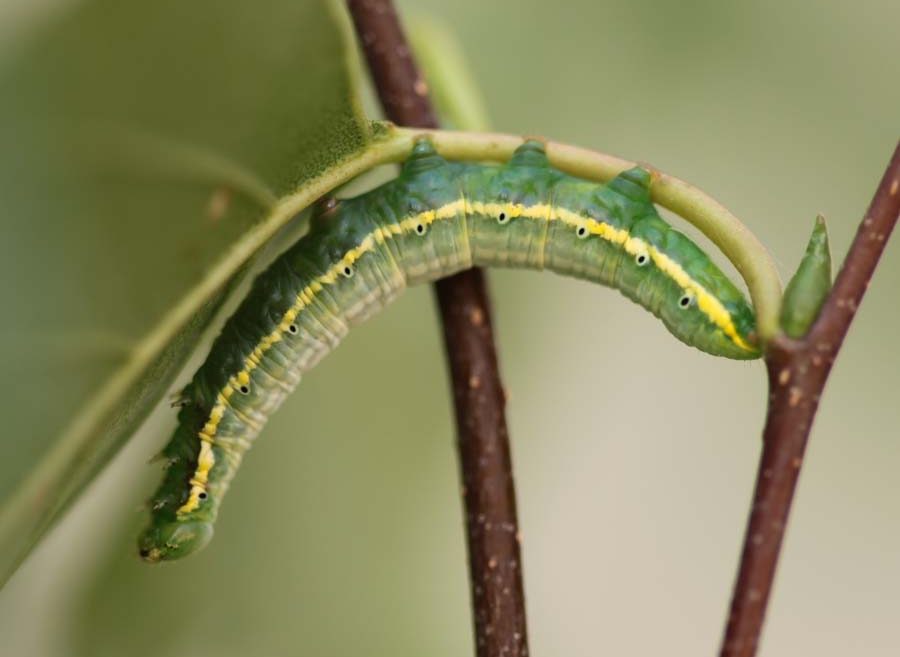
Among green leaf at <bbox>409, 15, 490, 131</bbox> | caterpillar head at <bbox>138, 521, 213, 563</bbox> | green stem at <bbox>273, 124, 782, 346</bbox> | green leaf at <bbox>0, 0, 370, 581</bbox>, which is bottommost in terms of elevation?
caterpillar head at <bbox>138, 521, 213, 563</bbox>

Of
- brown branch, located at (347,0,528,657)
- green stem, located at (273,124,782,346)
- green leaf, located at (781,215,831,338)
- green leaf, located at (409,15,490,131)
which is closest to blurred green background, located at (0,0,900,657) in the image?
green leaf, located at (409,15,490,131)

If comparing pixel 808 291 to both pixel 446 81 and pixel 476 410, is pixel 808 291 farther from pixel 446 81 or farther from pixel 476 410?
pixel 446 81

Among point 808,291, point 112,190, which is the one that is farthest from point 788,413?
point 112,190

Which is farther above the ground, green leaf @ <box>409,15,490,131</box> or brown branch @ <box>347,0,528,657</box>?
green leaf @ <box>409,15,490,131</box>

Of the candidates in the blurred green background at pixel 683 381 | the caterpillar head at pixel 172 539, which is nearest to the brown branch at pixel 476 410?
the caterpillar head at pixel 172 539

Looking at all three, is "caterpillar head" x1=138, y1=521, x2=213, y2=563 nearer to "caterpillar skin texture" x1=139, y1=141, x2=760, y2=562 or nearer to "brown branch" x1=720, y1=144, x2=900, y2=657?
"caterpillar skin texture" x1=139, y1=141, x2=760, y2=562

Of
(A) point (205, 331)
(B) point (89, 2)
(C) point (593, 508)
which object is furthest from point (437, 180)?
(C) point (593, 508)

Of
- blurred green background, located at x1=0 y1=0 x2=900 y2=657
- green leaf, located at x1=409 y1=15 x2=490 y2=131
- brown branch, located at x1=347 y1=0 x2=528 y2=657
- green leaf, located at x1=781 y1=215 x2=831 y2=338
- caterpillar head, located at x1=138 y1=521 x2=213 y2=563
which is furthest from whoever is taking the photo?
blurred green background, located at x1=0 y1=0 x2=900 y2=657

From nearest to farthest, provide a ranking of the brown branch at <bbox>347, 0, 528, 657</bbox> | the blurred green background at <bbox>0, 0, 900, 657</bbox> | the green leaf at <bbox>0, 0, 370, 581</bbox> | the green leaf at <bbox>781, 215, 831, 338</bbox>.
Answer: the green leaf at <bbox>0, 0, 370, 581</bbox> < the green leaf at <bbox>781, 215, 831, 338</bbox> < the brown branch at <bbox>347, 0, 528, 657</bbox> < the blurred green background at <bbox>0, 0, 900, 657</bbox>
